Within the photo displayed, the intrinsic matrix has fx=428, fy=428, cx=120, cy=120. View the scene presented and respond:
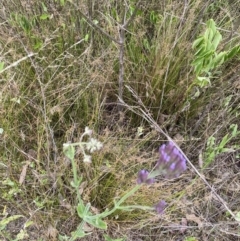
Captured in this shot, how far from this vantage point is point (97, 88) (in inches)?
51.3

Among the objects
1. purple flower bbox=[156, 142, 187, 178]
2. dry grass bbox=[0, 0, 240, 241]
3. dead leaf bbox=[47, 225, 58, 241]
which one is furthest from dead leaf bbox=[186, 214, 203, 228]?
purple flower bbox=[156, 142, 187, 178]

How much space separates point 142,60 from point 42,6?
402 millimetres

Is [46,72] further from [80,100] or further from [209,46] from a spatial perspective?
[209,46]

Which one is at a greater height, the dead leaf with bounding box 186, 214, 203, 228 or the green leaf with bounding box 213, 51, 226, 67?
the green leaf with bounding box 213, 51, 226, 67

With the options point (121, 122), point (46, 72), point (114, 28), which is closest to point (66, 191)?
point (121, 122)

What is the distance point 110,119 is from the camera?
51.6 inches

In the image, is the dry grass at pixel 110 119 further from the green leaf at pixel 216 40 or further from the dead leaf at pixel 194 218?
the green leaf at pixel 216 40

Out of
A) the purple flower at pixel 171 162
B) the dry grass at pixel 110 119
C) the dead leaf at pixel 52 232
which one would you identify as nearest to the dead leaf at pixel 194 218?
the dry grass at pixel 110 119

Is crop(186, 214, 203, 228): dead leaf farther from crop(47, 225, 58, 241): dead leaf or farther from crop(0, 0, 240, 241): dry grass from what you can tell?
Answer: crop(47, 225, 58, 241): dead leaf

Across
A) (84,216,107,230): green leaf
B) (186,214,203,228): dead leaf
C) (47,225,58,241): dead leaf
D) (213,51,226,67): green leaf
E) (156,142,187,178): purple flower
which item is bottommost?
(186,214,203,228): dead leaf

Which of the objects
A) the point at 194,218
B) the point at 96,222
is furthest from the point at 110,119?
the point at 96,222

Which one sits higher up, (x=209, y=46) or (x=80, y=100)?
(x=209, y=46)

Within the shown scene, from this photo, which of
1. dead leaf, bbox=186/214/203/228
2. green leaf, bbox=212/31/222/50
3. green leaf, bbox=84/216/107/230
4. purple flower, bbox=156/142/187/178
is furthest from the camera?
dead leaf, bbox=186/214/203/228

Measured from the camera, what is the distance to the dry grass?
1.16 meters
